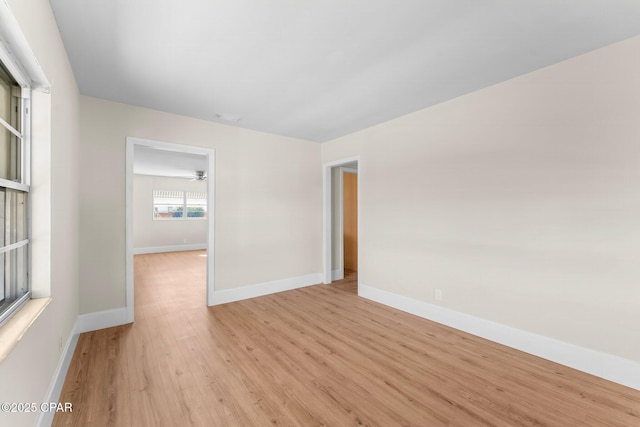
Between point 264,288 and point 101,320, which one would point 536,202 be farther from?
point 101,320

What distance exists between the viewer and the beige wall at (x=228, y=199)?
2.92m

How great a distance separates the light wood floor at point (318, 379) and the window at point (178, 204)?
22.4ft

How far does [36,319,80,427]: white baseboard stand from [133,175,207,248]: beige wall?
6907 millimetres

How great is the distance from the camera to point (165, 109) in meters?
3.25

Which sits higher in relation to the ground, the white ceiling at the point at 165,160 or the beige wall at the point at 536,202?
the white ceiling at the point at 165,160

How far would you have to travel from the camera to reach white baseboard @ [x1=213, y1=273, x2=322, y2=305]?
376 centimetres

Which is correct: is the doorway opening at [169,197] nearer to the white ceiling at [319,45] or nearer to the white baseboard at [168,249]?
the white baseboard at [168,249]

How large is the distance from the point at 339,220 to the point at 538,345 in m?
3.44

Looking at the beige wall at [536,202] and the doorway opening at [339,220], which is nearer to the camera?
the beige wall at [536,202]

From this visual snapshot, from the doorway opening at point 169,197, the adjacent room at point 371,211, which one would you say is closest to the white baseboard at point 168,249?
the doorway opening at point 169,197

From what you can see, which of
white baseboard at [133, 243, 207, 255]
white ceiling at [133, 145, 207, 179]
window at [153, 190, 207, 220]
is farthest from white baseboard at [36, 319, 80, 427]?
window at [153, 190, 207, 220]

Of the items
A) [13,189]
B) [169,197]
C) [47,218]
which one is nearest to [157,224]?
[169,197]

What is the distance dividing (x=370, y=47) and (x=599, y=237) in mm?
2330

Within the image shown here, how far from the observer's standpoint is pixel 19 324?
3.95 feet
